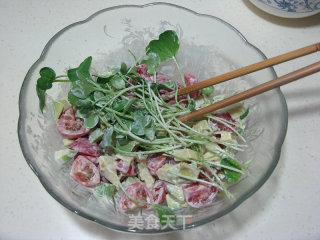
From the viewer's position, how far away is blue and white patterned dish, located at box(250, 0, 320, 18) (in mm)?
1074

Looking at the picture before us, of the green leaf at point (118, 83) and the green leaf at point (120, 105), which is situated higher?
the green leaf at point (118, 83)

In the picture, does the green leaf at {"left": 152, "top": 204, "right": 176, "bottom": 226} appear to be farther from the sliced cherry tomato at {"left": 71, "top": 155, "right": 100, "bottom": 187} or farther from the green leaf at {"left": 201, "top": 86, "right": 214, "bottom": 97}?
the green leaf at {"left": 201, "top": 86, "right": 214, "bottom": 97}

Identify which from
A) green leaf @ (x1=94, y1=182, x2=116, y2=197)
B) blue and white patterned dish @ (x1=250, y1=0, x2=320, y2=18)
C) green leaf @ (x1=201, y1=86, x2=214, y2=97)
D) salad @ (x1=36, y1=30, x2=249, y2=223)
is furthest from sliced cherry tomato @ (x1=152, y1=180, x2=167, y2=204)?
blue and white patterned dish @ (x1=250, y1=0, x2=320, y2=18)

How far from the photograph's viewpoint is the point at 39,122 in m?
0.81

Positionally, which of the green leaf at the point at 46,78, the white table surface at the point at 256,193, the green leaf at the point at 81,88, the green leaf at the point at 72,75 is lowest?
the white table surface at the point at 256,193

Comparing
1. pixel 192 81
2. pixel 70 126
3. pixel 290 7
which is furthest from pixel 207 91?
pixel 290 7

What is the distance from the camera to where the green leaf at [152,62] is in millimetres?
880

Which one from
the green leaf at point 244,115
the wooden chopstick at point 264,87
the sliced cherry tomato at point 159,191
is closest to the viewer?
the wooden chopstick at point 264,87

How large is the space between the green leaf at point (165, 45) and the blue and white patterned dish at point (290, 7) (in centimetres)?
50

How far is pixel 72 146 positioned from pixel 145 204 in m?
0.26

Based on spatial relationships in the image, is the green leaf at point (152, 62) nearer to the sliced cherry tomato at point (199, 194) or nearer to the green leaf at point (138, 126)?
the green leaf at point (138, 126)

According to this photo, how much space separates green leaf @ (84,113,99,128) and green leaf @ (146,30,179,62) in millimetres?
273

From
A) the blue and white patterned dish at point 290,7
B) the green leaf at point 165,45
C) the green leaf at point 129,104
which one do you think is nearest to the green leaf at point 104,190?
the green leaf at point 129,104

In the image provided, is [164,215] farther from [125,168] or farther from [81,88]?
[81,88]
